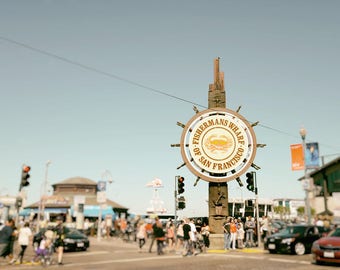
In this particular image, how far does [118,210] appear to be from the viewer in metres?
53.8

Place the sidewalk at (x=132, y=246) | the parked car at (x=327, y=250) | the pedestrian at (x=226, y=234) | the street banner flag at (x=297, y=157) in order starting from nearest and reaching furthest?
the parked car at (x=327, y=250) < the street banner flag at (x=297, y=157) < the sidewalk at (x=132, y=246) < the pedestrian at (x=226, y=234)

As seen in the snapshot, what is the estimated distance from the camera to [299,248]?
55.4 feet

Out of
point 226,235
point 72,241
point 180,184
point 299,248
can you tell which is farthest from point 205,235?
point 72,241

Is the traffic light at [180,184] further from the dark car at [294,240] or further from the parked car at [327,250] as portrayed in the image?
the parked car at [327,250]

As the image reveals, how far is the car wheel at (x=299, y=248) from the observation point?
1686 cm

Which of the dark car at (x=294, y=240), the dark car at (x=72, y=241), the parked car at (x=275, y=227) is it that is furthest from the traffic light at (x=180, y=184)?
the parked car at (x=275, y=227)

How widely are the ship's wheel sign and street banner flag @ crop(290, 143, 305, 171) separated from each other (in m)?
4.02

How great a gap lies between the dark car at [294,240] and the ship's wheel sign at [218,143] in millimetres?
6693

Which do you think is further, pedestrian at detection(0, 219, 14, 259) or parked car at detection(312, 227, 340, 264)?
pedestrian at detection(0, 219, 14, 259)

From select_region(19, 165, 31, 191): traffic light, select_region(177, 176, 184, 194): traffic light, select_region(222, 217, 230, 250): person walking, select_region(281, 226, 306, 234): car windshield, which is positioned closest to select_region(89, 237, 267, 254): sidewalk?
select_region(222, 217, 230, 250): person walking

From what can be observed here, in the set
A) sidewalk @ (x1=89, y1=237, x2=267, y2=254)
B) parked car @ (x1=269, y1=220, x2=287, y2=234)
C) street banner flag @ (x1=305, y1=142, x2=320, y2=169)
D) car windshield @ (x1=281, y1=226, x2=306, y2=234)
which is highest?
street banner flag @ (x1=305, y1=142, x2=320, y2=169)

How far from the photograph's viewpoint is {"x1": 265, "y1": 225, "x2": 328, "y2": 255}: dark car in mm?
16875

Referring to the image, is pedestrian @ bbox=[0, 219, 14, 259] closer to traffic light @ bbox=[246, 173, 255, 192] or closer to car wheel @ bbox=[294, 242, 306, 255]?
car wheel @ bbox=[294, 242, 306, 255]

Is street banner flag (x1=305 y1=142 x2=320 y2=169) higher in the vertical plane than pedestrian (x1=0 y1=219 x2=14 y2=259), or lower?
higher
